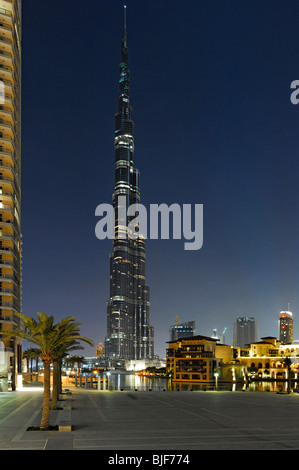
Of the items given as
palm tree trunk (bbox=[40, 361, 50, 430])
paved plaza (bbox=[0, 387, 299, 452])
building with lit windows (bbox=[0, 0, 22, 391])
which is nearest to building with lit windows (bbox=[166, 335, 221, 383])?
building with lit windows (bbox=[0, 0, 22, 391])

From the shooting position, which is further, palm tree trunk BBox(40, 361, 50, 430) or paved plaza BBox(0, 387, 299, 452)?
palm tree trunk BBox(40, 361, 50, 430)

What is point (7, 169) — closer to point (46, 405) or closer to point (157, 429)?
point (46, 405)

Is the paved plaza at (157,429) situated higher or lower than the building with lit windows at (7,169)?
lower

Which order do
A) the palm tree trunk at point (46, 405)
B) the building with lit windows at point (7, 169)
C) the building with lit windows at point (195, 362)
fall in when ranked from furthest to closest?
the building with lit windows at point (195, 362) → the building with lit windows at point (7, 169) → the palm tree trunk at point (46, 405)

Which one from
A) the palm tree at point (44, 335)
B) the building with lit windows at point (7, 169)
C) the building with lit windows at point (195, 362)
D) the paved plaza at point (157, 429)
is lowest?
the building with lit windows at point (195, 362)

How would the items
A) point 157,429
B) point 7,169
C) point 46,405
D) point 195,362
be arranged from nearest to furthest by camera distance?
point 157,429 < point 46,405 < point 7,169 < point 195,362

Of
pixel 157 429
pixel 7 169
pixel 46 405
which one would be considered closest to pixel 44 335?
pixel 46 405

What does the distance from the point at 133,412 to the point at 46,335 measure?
11.1 metres

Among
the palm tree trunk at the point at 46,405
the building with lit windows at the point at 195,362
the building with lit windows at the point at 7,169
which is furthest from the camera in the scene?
the building with lit windows at the point at 195,362

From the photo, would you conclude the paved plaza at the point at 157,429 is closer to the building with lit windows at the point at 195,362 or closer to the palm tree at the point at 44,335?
the palm tree at the point at 44,335

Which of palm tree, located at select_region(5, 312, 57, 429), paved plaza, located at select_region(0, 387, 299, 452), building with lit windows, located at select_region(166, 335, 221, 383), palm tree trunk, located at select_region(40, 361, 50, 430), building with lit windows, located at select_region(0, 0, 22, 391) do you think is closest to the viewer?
paved plaza, located at select_region(0, 387, 299, 452)

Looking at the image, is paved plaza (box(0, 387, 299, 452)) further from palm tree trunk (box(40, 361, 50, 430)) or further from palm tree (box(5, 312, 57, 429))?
palm tree (box(5, 312, 57, 429))

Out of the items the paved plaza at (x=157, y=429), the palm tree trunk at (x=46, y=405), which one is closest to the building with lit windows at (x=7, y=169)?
the paved plaza at (x=157, y=429)
